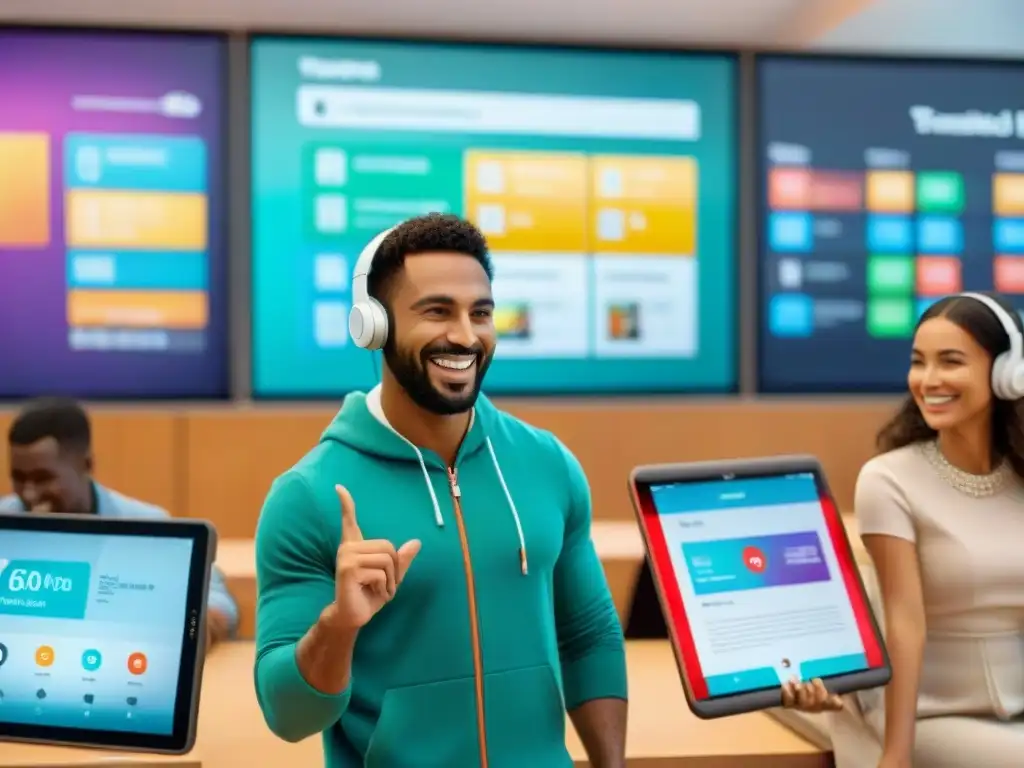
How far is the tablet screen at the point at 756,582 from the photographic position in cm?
152

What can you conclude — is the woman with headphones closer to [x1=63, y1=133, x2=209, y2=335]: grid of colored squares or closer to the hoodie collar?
the hoodie collar

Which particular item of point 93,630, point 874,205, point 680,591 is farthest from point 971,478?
point 874,205

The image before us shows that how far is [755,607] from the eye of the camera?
1.56m

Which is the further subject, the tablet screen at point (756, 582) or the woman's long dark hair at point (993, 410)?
the woman's long dark hair at point (993, 410)

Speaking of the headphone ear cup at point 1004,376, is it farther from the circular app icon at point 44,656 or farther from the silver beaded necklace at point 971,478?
the circular app icon at point 44,656

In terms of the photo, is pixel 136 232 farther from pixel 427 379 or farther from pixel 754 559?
pixel 754 559

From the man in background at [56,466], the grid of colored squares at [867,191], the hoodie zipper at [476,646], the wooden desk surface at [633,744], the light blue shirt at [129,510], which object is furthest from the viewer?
the grid of colored squares at [867,191]

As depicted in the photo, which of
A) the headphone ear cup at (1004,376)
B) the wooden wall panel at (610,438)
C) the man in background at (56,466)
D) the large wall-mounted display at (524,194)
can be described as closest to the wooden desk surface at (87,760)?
the man in background at (56,466)

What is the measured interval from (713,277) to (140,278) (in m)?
1.95

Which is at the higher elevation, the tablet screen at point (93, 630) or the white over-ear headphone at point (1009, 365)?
the white over-ear headphone at point (1009, 365)

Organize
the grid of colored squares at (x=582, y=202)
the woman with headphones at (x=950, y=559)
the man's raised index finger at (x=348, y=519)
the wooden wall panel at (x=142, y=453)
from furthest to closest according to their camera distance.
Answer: the grid of colored squares at (x=582, y=202) < the wooden wall panel at (x=142, y=453) < the woman with headphones at (x=950, y=559) < the man's raised index finger at (x=348, y=519)

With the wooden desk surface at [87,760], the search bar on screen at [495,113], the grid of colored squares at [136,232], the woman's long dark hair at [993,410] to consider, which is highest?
the search bar on screen at [495,113]

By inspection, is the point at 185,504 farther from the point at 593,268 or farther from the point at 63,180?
the point at 593,268

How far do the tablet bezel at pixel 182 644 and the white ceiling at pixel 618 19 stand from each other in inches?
99.8
